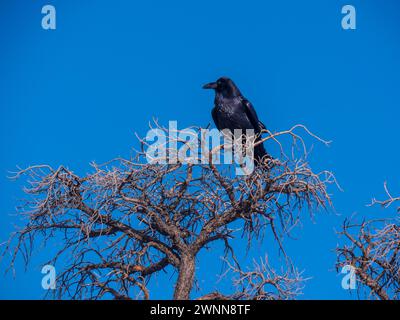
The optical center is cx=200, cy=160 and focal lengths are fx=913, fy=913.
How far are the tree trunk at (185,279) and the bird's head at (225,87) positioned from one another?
3848 millimetres

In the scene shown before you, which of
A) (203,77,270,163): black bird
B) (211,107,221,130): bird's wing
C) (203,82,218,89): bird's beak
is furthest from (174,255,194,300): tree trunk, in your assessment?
(203,82,218,89): bird's beak

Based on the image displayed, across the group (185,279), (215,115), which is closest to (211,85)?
(215,115)

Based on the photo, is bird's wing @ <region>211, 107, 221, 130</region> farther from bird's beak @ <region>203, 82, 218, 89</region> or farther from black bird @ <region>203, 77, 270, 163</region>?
bird's beak @ <region>203, 82, 218, 89</region>

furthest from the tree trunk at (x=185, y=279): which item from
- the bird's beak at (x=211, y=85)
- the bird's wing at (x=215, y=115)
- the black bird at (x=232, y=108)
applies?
the bird's beak at (x=211, y=85)

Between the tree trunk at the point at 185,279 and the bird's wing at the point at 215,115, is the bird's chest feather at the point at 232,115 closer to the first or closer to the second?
the bird's wing at the point at 215,115

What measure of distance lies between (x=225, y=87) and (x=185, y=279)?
4205 mm

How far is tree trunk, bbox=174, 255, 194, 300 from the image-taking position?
9.67m

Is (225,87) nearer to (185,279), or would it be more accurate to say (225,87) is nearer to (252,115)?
(252,115)

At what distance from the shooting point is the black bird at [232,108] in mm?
13055

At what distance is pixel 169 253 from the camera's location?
33.2 ft

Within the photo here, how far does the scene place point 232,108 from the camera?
13.1 m
